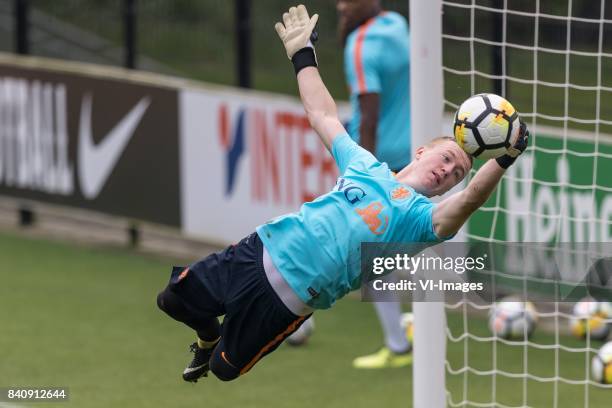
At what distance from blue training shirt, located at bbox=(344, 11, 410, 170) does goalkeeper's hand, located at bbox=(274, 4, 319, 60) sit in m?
2.16

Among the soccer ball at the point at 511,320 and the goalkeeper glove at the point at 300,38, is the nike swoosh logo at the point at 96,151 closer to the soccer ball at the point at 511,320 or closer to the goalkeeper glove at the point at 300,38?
the soccer ball at the point at 511,320

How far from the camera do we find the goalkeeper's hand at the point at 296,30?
533 centimetres

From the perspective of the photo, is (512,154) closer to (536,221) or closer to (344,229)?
(344,229)

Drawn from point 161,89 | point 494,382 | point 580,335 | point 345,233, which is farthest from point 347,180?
point 161,89

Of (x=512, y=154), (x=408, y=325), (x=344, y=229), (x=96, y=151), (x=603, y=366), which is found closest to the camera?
(x=512, y=154)

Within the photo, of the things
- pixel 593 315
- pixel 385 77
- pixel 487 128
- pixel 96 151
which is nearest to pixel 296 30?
pixel 487 128

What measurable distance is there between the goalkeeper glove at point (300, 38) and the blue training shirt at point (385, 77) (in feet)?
7.14

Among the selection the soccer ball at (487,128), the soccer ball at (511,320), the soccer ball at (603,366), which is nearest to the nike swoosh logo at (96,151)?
the soccer ball at (511,320)

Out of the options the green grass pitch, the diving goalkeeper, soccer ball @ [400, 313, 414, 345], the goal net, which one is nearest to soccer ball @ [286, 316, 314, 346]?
the green grass pitch

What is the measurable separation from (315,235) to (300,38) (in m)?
0.93

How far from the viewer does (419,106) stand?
5902 mm

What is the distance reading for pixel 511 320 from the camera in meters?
8.18

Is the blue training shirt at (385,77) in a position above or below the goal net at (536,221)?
above

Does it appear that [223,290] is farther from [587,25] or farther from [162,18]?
[162,18]
